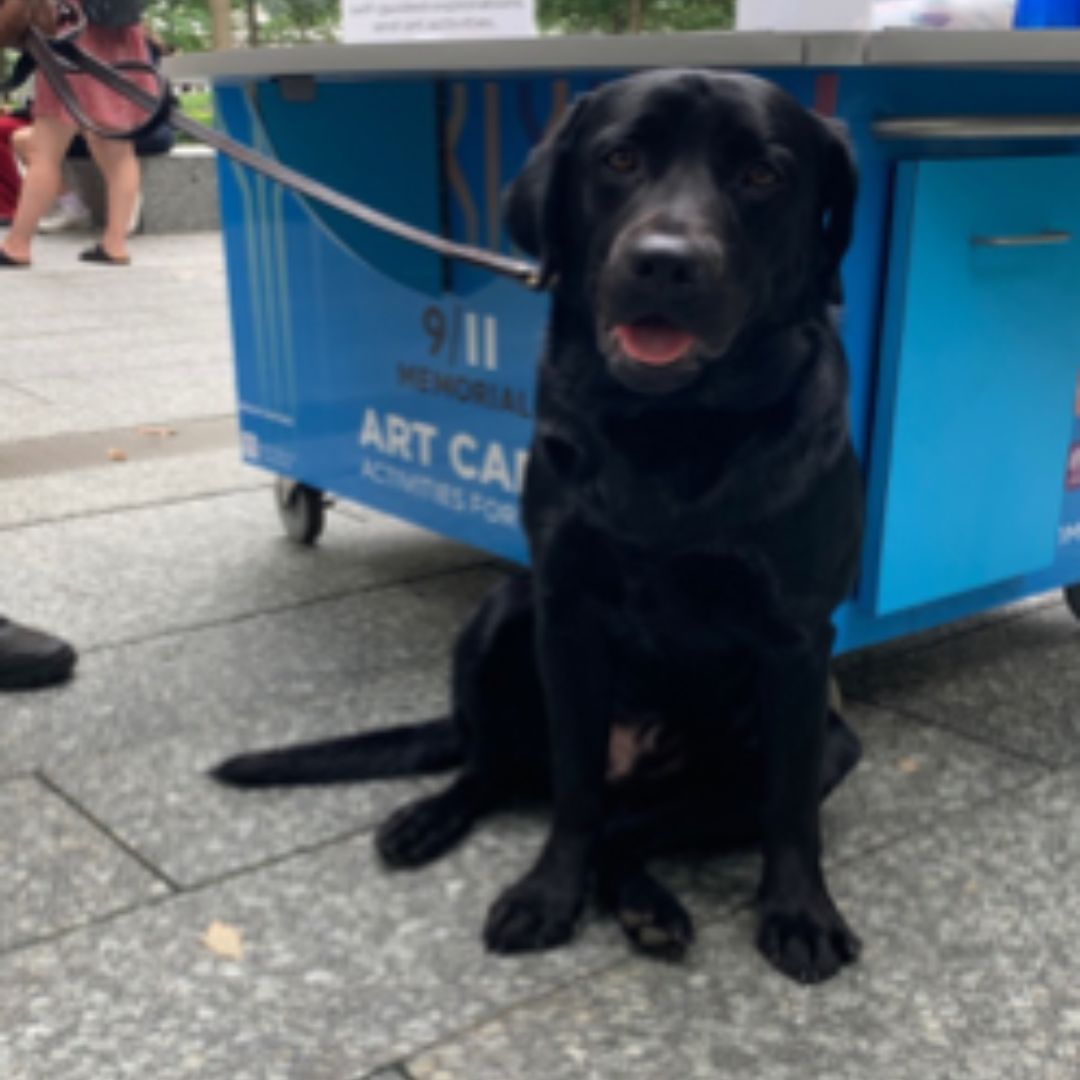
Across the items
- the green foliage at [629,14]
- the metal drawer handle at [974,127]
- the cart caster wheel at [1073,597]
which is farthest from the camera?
the green foliage at [629,14]

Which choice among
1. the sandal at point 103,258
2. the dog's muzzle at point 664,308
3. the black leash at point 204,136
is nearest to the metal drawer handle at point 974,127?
the black leash at point 204,136

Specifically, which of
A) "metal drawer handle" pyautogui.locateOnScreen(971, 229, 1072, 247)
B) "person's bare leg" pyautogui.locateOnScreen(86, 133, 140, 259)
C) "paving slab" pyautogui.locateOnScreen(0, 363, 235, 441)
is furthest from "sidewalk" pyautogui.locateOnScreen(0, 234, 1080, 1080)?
"person's bare leg" pyautogui.locateOnScreen(86, 133, 140, 259)

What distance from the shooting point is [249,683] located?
10.4ft

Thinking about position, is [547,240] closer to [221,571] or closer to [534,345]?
[534,345]

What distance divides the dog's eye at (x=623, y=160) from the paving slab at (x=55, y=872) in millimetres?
1304

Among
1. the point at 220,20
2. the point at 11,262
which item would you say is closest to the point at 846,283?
the point at 11,262

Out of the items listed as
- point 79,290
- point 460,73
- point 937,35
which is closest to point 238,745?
point 460,73

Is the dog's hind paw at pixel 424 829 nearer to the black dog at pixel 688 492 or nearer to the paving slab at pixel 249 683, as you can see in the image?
the black dog at pixel 688 492

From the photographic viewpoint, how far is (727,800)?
2.34 metres

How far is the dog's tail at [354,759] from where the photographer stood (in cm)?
265

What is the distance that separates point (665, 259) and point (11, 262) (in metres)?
9.00

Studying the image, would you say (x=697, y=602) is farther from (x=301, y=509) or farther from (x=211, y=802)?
(x=301, y=509)

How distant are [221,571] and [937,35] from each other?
241 centimetres

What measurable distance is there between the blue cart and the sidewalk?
0.96 feet
